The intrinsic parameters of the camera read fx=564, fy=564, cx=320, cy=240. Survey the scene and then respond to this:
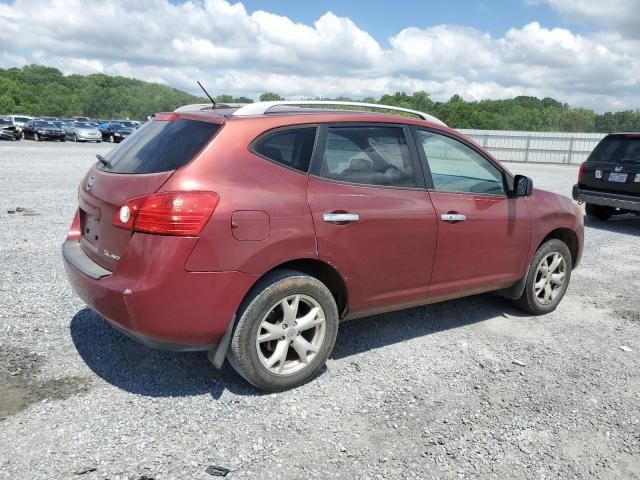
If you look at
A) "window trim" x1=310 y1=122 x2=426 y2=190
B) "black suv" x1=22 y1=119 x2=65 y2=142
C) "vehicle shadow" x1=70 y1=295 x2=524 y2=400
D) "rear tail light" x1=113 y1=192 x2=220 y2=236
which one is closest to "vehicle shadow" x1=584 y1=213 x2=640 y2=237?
"vehicle shadow" x1=70 y1=295 x2=524 y2=400

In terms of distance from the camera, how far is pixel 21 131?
38.1m

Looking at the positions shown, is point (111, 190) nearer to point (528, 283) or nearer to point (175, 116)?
point (175, 116)

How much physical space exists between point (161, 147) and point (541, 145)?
110 ft

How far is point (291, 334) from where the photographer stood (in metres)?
3.58

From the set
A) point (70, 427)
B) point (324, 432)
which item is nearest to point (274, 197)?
point (324, 432)

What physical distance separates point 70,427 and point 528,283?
3.90 metres

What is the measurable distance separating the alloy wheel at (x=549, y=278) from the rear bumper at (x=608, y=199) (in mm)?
5441

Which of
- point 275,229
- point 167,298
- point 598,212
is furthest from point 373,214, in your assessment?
point 598,212

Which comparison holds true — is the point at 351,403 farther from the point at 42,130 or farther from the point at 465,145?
the point at 42,130

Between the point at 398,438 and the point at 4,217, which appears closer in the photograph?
the point at 398,438

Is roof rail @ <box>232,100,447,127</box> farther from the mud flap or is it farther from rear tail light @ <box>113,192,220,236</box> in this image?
the mud flap

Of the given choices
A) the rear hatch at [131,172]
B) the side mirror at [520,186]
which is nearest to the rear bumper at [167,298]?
the rear hatch at [131,172]

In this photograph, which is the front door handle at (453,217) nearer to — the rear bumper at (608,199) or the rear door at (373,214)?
the rear door at (373,214)

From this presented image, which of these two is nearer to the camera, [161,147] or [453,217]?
[161,147]
